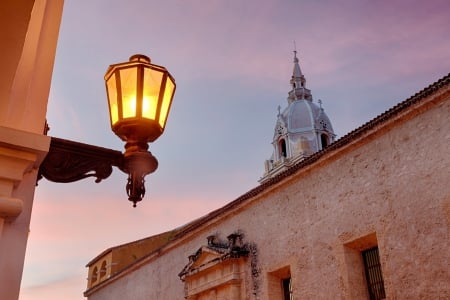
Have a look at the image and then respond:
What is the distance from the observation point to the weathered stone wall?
895cm

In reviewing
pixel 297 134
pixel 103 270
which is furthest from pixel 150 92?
pixel 297 134

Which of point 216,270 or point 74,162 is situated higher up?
point 216,270

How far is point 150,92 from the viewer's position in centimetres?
282

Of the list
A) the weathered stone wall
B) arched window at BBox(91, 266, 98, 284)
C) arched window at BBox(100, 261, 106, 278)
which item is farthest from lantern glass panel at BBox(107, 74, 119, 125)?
arched window at BBox(91, 266, 98, 284)

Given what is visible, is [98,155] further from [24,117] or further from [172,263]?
[172,263]

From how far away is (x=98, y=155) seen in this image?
8.91ft

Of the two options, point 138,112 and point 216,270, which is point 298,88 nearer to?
point 216,270

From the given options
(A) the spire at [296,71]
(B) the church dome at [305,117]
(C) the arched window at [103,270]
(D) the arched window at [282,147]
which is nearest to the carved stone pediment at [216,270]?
(C) the arched window at [103,270]

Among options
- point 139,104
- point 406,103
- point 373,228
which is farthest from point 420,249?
point 139,104

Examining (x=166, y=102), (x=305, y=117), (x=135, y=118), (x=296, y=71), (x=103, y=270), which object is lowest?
(x=135, y=118)

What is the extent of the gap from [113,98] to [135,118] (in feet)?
0.71

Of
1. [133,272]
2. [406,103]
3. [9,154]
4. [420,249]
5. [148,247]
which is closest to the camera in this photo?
[9,154]

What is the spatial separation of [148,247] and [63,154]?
77.0 ft

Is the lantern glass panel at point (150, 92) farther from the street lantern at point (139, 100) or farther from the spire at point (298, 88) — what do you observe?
the spire at point (298, 88)
